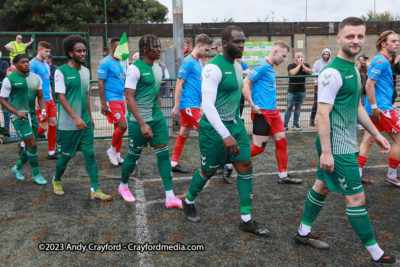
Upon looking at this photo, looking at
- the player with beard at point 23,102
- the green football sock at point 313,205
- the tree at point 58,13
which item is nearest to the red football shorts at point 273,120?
the green football sock at point 313,205

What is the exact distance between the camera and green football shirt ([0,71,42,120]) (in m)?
5.92

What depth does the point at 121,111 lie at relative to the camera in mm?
6641

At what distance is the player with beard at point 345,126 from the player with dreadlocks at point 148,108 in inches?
83.7

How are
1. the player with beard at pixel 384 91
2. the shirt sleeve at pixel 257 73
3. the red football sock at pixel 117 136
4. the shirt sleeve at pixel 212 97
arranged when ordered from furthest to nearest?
the red football sock at pixel 117 136 < the shirt sleeve at pixel 257 73 < the player with beard at pixel 384 91 < the shirt sleeve at pixel 212 97

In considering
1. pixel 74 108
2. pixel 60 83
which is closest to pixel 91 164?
pixel 74 108

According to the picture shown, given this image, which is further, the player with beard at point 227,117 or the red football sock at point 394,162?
the red football sock at point 394,162

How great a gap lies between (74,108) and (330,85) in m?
3.37

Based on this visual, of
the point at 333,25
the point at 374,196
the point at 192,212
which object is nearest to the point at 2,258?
the point at 192,212

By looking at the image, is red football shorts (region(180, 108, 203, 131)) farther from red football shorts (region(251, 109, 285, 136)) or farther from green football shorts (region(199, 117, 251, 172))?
green football shorts (region(199, 117, 251, 172))

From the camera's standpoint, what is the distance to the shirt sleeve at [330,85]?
10.3 feet

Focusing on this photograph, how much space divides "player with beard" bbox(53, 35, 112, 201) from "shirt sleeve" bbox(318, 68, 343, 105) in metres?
3.11

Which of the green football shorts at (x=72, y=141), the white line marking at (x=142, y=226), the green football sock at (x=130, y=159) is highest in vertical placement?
the green football shorts at (x=72, y=141)

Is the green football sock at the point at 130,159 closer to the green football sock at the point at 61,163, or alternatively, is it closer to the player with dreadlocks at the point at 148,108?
the player with dreadlocks at the point at 148,108

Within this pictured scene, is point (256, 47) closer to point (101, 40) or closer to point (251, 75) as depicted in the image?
Answer: point (101, 40)
